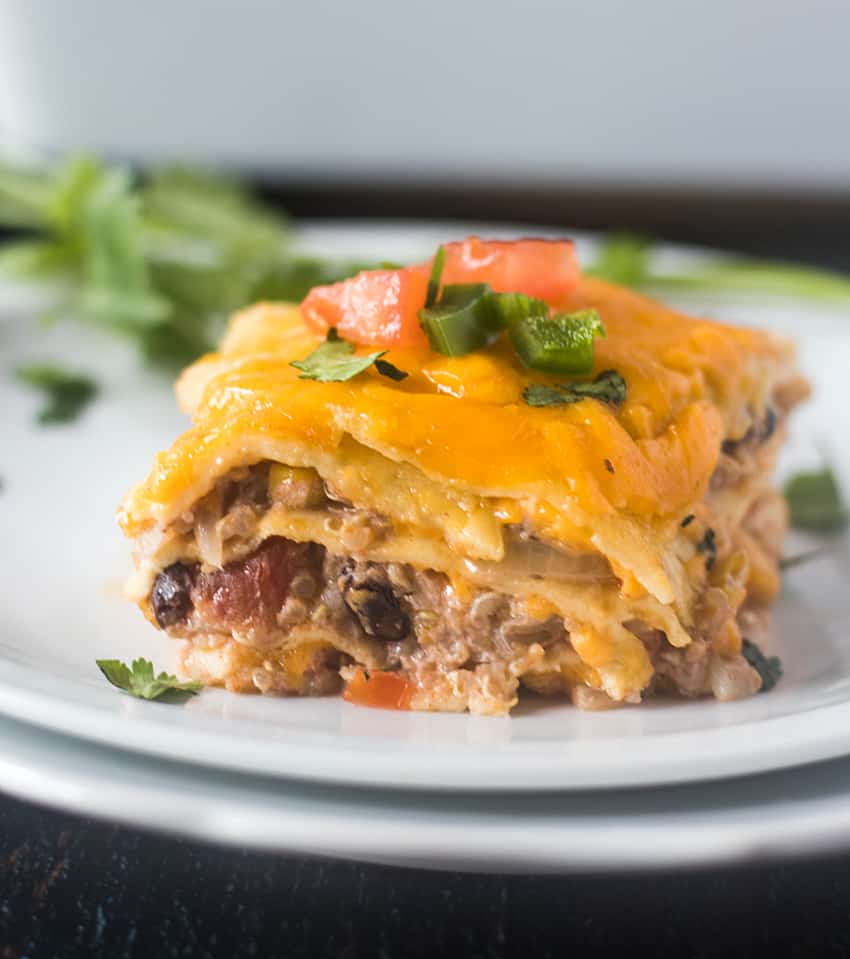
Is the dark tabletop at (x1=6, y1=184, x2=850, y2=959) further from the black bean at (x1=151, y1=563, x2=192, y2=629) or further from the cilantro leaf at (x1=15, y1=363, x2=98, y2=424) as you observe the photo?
the cilantro leaf at (x1=15, y1=363, x2=98, y2=424)

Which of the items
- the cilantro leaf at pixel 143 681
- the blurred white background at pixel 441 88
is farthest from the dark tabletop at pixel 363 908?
the blurred white background at pixel 441 88

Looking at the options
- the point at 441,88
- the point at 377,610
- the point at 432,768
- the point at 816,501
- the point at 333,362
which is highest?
the point at 333,362

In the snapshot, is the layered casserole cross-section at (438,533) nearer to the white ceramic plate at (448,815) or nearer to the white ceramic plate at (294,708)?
the white ceramic plate at (294,708)

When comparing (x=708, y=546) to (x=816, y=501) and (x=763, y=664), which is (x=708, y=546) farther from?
(x=816, y=501)

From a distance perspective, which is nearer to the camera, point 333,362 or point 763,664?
point 333,362

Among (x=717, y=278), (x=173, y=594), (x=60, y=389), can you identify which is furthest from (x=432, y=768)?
(x=717, y=278)

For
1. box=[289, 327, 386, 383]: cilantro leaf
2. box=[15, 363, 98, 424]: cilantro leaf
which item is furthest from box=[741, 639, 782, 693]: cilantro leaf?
box=[15, 363, 98, 424]: cilantro leaf

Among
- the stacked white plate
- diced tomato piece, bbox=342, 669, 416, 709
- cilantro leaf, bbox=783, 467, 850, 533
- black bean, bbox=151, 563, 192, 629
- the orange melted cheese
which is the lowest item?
cilantro leaf, bbox=783, 467, 850, 533
